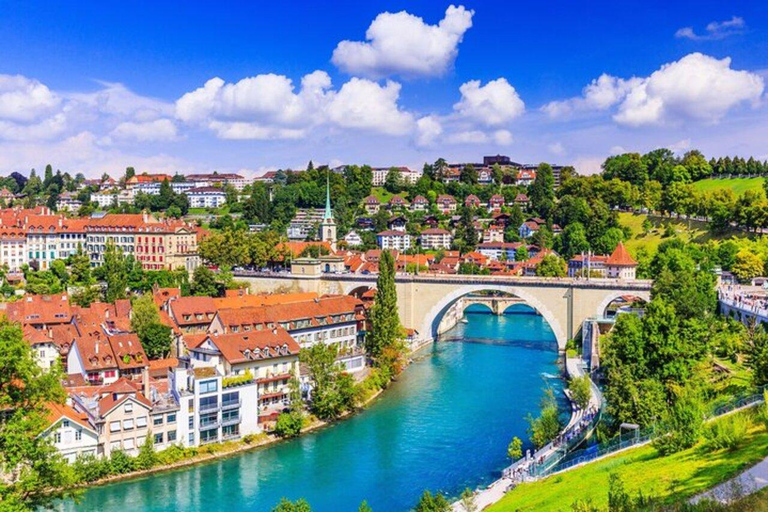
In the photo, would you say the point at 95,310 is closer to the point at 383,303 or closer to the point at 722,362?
the point at 383,303

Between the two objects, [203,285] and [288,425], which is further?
[203,285]

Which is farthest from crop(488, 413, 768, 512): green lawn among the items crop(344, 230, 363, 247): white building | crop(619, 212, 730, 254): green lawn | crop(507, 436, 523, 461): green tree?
crop(344, 230, 363, 247): white building

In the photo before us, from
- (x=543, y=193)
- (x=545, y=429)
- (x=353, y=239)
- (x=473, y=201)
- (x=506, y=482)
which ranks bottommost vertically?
(x=506, y=482)

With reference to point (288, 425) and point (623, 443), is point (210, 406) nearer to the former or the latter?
point (288, 425)

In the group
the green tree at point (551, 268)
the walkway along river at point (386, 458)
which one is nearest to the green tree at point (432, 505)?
the walkway along river at point (386, 458)

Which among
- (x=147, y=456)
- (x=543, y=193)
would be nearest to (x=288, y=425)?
(x=147, y=456)

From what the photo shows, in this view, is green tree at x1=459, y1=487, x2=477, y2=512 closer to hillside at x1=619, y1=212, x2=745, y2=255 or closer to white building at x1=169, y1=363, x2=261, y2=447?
white building at x1=169, y1=363, x2=261, y2=447

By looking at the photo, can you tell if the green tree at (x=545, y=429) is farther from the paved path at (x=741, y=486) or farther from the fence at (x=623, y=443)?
the paved path at (x=741, y=486)
